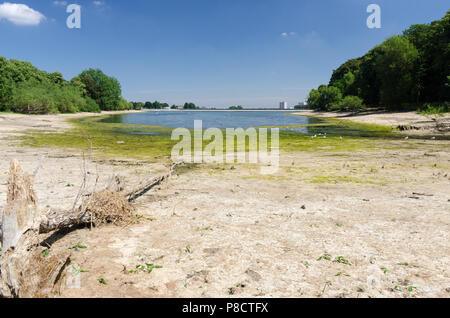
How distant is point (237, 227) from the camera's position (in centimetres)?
694

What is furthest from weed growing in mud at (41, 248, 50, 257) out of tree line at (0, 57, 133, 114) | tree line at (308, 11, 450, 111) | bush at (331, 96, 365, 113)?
bush at (331, 96, 365, 113)

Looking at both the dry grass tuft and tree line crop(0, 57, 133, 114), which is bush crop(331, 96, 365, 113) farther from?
the dry grass tuft

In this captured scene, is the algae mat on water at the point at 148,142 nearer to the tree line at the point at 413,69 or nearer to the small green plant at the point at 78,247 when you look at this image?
the small green plant at the point at 78,247

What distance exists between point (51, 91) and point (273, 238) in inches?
3896

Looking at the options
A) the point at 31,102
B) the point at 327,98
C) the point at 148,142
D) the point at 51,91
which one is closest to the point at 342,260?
the point at 148,142

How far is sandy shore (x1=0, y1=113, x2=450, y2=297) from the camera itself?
456 cm

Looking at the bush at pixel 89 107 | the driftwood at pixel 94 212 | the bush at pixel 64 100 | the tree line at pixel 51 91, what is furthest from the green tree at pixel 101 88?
the driftwood at pixel 94 212

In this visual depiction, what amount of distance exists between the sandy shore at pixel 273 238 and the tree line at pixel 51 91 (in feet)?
236

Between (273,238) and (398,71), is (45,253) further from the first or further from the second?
(398,71)

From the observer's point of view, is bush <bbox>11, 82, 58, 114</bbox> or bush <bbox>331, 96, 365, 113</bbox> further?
bush <bbox>331, 96, 365, 113</bbox>

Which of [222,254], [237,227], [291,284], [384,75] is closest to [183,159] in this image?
[237,227]

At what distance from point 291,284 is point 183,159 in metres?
12.8

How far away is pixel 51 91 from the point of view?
85.4 meters

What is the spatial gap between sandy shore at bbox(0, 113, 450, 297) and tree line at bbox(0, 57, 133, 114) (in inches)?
2838
